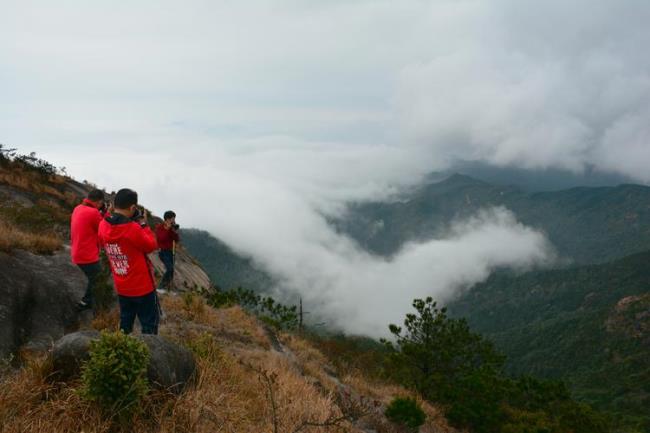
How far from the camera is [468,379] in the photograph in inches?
798

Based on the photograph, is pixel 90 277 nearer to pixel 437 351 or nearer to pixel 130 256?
pixel 130 256

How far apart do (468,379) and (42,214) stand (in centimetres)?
1956

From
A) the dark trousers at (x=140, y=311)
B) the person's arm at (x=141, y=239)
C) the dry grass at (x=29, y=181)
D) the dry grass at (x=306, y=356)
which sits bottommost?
the dry grass at (x=306, y=356)

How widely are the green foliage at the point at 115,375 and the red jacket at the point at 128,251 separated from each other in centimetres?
191

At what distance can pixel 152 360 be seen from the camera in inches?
175

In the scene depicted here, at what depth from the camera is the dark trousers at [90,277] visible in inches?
300

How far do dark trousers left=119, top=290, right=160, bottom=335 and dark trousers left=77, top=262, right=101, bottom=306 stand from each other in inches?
79.4

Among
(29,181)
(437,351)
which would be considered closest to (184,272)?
(29,181)

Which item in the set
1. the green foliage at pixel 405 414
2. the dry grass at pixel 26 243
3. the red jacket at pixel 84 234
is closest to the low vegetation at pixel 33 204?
the dry grass at pixel 26 243

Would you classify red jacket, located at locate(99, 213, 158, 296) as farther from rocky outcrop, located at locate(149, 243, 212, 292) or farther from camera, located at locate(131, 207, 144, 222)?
rocky outcrop, located at locate(149, 243, 212, 292)

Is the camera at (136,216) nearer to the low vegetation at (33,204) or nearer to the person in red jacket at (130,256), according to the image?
the person in red jacket at (130,256)

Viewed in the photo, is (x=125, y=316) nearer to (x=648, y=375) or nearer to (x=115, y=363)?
(x=115, y=363)

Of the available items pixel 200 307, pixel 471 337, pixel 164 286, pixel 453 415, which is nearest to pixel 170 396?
pixel 200 307

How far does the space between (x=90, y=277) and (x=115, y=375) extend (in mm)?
4519
